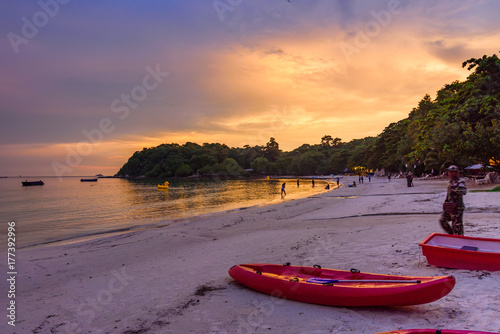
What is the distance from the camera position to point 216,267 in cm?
801

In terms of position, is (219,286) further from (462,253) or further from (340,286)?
(462,253)

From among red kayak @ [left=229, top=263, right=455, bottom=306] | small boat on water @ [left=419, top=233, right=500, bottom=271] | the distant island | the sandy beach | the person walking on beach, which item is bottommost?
the sandy beach

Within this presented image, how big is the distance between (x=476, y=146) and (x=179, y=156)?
153m

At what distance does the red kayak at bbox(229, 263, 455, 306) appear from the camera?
14.2 ft

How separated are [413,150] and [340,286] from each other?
5585 cm

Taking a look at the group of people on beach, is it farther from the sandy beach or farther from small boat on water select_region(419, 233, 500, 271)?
the sandy beach

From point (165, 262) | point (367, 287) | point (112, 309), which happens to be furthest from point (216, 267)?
point (367, 287)

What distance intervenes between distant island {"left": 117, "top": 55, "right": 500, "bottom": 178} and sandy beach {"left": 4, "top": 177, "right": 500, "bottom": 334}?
12417 mm

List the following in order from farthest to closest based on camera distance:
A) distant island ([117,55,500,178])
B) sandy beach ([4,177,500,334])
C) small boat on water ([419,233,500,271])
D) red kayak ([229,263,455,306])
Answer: distant island ([117,55,500,178])
small boat on water ([419,233,500,271])
sandy beach ([4,177,500,334])
red kayak ([229,263,455,306])

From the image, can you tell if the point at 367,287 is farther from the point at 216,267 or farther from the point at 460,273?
the point at 216,267

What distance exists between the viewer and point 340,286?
195 inches

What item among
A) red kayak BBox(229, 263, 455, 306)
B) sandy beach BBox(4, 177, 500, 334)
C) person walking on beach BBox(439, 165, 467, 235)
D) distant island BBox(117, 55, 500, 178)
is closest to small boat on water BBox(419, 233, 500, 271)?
sandy beach BBox(4, 177, 500, 334)

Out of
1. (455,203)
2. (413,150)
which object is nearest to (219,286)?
(455,203)

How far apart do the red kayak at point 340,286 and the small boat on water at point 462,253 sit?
1.78 m
